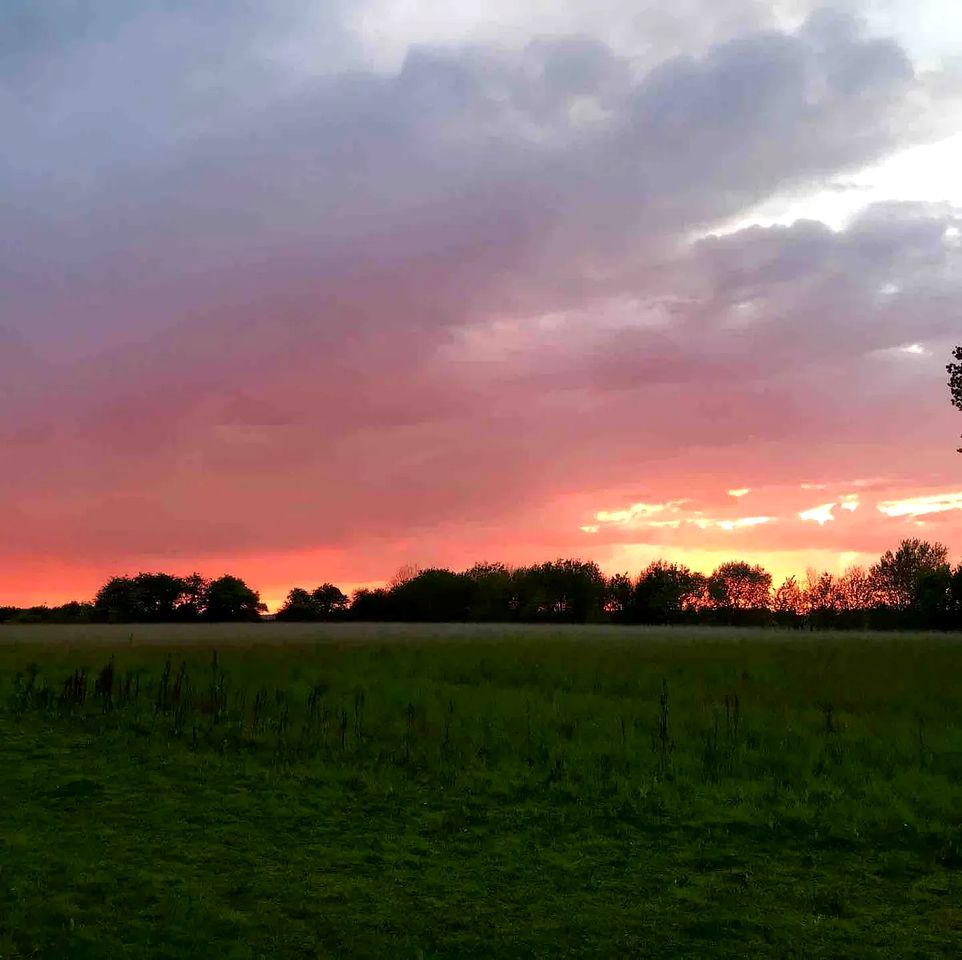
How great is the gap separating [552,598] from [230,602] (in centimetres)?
4659

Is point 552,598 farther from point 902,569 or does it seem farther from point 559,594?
point 902,569

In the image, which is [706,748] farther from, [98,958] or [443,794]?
[98,958]

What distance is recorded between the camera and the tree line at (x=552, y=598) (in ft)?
369

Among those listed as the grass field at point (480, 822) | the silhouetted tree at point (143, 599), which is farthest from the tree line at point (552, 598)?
the grass field at point (480, 822)

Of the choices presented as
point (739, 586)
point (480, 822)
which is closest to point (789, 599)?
point (739, 586)

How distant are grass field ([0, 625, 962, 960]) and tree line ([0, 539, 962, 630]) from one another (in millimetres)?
81293

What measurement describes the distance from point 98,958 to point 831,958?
25.3 ft

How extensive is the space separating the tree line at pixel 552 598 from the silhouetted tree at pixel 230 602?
5.1 inches

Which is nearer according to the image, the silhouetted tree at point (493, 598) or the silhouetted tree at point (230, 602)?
the silhouetted tree at point (230, 602)

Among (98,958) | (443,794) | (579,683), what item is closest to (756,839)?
(443,794)

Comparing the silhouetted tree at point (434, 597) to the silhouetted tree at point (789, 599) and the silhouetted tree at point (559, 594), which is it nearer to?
the silhouetted tree at point (559, 594)

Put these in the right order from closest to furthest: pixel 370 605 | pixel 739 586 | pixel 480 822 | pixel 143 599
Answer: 1. pixel 480 822
2. pixel 143 599
3. pixel 370 605
4. pixel 739 586

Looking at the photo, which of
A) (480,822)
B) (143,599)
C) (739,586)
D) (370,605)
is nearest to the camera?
(480,822)

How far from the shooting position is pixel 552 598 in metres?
133
